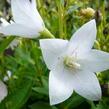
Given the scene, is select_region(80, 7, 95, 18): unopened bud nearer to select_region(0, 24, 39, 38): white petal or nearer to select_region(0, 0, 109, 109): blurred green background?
select_region(0, 0, 109, 109): blurred green background

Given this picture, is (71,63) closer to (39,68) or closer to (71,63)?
(71,63)

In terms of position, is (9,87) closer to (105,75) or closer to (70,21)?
(105,75)

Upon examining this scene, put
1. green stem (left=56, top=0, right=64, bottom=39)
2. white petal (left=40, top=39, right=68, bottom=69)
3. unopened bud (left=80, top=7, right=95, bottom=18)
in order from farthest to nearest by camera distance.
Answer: unopened bud (left=80, top=7, right=95, bottom=18)
green stem (left=56, top=0, right=64, bottom=39)
white petal (left=40, top=39, right=68, bottom=69)

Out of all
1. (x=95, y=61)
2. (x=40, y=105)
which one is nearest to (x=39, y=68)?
(x=40, y=105)

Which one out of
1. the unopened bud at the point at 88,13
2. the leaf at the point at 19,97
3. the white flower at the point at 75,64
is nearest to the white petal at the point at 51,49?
the white flower at the point at 75,64

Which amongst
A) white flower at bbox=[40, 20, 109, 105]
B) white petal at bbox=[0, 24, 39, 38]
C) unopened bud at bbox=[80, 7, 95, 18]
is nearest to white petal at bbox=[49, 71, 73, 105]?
white flower at bbox=[40, 20, 109, 105]

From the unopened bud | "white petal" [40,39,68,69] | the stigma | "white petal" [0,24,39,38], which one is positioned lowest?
the stigma

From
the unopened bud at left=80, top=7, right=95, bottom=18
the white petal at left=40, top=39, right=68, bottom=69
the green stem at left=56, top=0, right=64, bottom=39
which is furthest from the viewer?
the unopened bud at left=80, top=7, right=95, bottom=18

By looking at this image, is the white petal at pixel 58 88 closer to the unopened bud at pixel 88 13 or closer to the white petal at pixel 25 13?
the white petal at pixel 25 13
